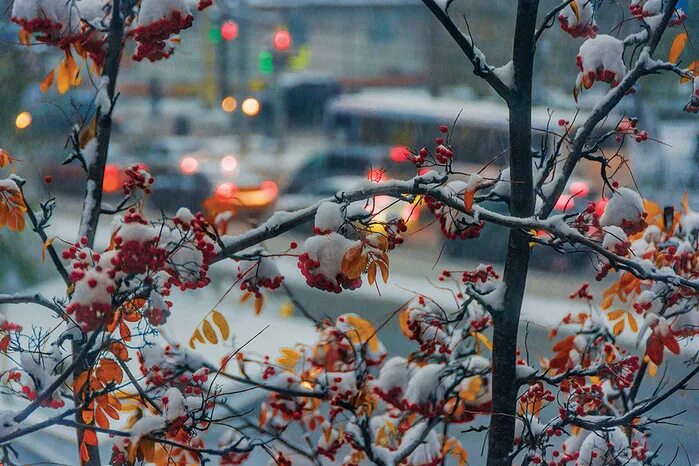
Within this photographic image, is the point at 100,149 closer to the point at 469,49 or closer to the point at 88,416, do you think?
the point at 88,416

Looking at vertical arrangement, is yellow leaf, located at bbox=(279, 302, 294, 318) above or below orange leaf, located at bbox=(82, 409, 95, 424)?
below

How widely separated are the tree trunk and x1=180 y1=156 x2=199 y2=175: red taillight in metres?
9.00

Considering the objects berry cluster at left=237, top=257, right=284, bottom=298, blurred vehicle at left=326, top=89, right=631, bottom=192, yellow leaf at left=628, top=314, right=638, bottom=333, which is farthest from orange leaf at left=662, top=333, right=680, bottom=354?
blurred vehicle at left=326, top=89, right=631, bottom=192

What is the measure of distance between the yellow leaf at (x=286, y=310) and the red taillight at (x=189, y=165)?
425 centimetres

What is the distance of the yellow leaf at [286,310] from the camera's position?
6.57m

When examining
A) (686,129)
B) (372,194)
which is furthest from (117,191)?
(372,194)

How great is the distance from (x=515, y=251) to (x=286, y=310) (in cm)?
490

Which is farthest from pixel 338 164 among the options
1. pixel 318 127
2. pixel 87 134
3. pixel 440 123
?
pixel 87 134

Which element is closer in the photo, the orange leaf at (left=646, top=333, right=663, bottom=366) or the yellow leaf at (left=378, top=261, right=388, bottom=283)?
the yellow leaf at (left=378, top=261, right=388, bottom=283)

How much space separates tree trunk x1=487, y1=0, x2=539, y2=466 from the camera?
1733 millimetres

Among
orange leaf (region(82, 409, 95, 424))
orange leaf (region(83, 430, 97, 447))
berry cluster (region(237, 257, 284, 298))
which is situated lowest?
orange leaf (region(83, 430, 97, 447))

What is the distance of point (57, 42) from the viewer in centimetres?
186

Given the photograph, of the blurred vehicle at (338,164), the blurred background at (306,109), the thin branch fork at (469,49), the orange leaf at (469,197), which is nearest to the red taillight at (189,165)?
the blurred background at (306,109)

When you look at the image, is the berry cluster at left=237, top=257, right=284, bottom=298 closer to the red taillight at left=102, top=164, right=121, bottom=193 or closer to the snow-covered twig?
the snow-covered twig
